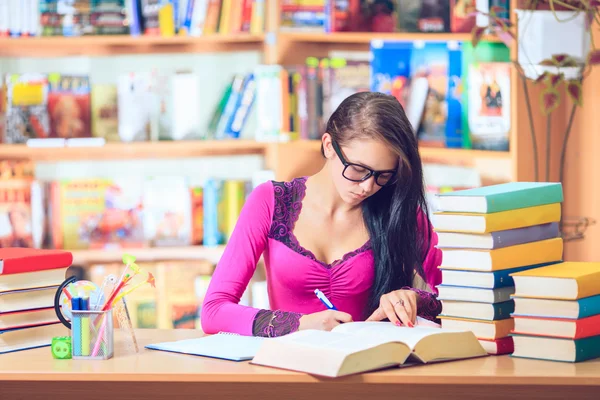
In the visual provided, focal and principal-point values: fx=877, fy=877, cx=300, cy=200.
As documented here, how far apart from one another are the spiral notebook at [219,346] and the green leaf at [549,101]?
1578 millimetres

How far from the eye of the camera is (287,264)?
7.22 feet

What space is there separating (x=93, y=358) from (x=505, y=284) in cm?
80

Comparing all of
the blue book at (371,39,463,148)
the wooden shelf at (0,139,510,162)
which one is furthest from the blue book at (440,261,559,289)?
the blue book at (371,39,463,148)

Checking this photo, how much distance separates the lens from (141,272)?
1698 mm

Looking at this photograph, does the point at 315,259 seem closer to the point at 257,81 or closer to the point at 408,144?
the point at 408,144

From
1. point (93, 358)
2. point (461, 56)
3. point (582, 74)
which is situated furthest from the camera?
point (461, 56)

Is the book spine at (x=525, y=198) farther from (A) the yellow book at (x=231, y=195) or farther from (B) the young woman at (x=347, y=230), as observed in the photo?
(A) the yellow book at (x=231, y=195)

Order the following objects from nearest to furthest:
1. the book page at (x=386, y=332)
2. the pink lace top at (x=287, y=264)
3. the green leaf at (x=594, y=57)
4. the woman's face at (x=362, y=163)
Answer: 1. the book page at (x=386, y=332)
2. the woman's face at (x=362, y=163)
3. the pink lace top at (x=287, y=264)
4. the green leaf at (x=594, y=57)

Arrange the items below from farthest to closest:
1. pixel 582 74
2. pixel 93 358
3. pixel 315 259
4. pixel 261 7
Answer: pixel 261 7 → pixel 582 74 → pixel 315 259 → pixel 93 358

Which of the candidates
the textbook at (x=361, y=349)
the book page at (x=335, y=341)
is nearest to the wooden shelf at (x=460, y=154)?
the textbook at (x=361, y=349)

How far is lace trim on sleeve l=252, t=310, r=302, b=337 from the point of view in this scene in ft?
6.03

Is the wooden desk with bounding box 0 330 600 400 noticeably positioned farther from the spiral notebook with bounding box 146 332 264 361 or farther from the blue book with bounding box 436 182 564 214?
the blue book with bounding box 436 182 564 214

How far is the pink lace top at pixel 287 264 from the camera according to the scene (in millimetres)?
2137

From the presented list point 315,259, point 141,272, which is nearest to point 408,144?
point 315,259
